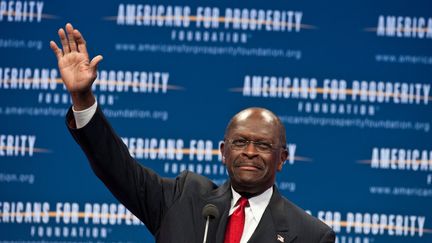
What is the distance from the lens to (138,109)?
186 inches

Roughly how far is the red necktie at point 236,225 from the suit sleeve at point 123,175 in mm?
220

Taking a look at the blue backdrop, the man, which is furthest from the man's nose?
the blue backdrop

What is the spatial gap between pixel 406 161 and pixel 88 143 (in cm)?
262

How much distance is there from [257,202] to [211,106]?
195 centimetres

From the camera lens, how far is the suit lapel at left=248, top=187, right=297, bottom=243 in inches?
108

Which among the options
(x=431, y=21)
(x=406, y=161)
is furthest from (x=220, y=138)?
(x=431, y=21)

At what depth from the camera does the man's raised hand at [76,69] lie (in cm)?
257

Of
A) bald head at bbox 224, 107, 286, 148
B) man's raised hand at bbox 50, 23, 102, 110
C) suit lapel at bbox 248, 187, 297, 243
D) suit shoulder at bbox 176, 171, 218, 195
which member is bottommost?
suit lapel at bbox 248, 187, 297, 243

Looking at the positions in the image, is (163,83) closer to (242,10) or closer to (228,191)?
(242,10)

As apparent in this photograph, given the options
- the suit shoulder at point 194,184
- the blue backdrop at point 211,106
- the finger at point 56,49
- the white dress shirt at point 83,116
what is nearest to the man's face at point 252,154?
the suit shoulder at point 194,184

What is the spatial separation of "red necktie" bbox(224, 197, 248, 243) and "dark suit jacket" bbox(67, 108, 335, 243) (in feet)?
0.08

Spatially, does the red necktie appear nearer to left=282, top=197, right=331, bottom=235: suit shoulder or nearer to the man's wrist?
left=282, top=197, right=331, bottom=235: suit shoulder

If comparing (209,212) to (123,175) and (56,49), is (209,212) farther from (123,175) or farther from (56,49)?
(56,49)

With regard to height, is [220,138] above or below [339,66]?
below
